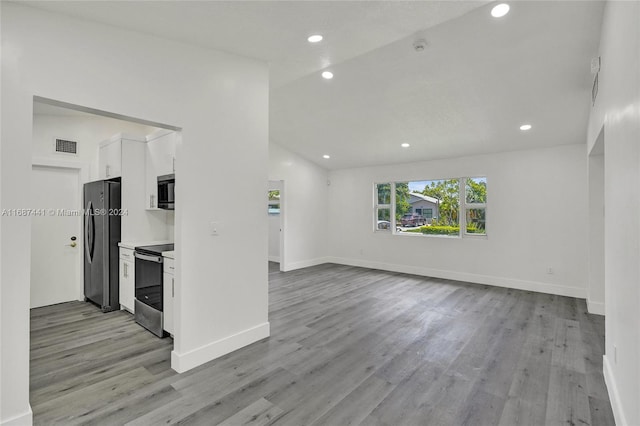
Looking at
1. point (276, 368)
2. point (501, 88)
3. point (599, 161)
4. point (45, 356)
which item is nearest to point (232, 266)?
point (276, 368)

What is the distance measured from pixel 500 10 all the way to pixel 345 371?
3236 millimetres

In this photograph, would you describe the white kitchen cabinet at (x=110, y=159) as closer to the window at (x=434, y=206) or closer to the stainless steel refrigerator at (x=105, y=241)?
the stainless steel refrigerator at (x=105, y=241)

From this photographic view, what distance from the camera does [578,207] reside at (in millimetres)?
4875

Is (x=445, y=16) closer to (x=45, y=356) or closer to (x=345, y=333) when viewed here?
(x=345, y=333)

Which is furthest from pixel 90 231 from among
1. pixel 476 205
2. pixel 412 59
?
pixel 476 205

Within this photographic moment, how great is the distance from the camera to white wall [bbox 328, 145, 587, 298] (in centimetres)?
491

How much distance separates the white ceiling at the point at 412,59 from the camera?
2.32 meters

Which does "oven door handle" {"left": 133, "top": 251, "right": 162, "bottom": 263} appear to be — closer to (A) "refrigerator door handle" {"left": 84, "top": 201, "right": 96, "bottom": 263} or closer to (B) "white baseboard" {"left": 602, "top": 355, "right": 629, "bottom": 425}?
(A) "refrigerator door handle" {"left": 84, "top": 201, "right": 96, "bottom": 263}

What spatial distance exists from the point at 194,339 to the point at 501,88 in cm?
423

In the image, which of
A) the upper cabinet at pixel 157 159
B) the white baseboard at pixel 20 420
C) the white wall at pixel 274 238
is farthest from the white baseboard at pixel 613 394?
the white wall at pixel 274 238

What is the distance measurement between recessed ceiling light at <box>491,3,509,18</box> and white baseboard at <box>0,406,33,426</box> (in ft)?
14.2

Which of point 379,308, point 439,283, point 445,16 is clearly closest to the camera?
point 445,16

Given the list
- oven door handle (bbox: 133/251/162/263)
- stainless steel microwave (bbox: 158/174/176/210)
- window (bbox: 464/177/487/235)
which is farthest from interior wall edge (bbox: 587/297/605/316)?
stainless steel microwave (bbox: 158/174/176/210)

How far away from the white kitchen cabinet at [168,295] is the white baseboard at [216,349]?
0.57m
